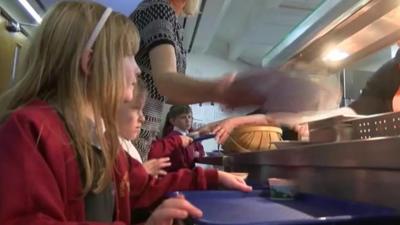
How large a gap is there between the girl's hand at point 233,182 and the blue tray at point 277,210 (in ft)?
0.22

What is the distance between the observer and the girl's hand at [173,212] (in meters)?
0.63

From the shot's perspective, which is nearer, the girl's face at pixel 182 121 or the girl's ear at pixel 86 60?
the girl's ear at pixel 86 60

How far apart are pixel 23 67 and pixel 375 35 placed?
5.23 ft

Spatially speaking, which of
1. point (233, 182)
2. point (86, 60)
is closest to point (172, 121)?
point (233, 182)

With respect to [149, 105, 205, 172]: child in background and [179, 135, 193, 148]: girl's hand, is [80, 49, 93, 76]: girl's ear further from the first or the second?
[179, 135, 193, 148]: girl's hand

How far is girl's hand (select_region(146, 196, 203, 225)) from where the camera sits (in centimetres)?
63

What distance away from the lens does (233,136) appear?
170 cm

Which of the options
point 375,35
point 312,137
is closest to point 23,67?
point 312,137

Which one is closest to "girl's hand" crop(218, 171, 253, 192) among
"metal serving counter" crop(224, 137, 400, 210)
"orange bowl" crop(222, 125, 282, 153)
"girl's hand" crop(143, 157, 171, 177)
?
"metal serving counter" crop(224, 137, 400, 210)

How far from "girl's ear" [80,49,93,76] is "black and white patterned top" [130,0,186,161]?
0.73 ft

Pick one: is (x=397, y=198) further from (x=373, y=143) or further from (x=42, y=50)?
(x=42, y=50)

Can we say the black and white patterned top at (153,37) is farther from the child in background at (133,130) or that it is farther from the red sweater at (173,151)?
the red sweater at (173,151)

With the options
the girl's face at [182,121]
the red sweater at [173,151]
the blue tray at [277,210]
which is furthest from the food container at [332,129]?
the girl's face at [182,121]

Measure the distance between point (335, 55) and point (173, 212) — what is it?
67.1 inches
